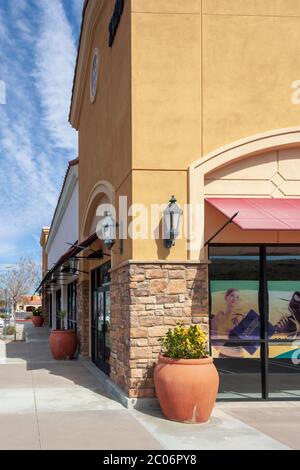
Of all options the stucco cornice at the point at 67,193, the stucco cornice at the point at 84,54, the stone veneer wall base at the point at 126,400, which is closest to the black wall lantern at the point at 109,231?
the stone veneer wall base at the point at 126,400

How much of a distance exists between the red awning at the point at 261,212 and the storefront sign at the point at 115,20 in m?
4.30

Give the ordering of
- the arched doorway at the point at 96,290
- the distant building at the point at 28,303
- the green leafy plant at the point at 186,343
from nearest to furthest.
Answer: the green leafy plant at the point at 186,343
the arched doorway at the point at 96,290
the distant building at the point at 28,303

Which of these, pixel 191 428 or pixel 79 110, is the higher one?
pixel 79 110

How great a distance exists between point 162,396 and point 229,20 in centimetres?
695

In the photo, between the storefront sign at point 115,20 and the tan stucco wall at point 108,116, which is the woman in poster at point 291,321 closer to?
the tan stucco wall at point 108,116

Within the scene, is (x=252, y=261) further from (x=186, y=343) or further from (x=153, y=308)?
(x=186, y=343)

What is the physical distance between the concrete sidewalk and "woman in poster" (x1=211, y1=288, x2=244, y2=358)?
1.03 m

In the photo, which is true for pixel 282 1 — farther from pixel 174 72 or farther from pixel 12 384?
pixel 12 384

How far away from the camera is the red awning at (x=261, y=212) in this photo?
972 cm

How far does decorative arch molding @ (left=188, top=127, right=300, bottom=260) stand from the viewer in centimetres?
1058

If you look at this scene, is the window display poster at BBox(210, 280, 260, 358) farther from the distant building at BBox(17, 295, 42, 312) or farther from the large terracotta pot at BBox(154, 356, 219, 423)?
the distant building at BBox(17, 295, 42, 312)

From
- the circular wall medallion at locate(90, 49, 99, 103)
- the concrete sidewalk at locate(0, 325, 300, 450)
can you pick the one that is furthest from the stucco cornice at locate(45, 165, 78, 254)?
the concrete sidewalk at locate(0, 325, 300, 450)

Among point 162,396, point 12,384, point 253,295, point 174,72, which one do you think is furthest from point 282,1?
point 12,384

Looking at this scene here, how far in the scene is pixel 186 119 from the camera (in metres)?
10.7
